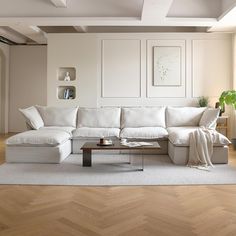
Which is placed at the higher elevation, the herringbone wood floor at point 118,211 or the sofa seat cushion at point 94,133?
the sofa seat cushion at point 94,133

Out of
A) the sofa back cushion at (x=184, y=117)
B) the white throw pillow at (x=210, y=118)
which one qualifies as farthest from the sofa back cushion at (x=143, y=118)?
the white throw pillow at (x=210, y=118)

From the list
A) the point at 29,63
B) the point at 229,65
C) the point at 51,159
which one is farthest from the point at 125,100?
the point at 29,63

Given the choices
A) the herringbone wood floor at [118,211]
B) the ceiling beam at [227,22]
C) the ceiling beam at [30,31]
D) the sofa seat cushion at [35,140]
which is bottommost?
the herringbone wood floor at [118,211]

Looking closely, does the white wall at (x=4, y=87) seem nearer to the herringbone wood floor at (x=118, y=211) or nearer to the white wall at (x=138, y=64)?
the white wall at (x=138, y=64)

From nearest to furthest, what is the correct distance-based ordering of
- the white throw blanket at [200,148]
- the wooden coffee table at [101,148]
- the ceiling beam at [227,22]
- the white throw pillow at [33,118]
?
the wooden coffee table at [101,148] < the white throw blanket at [200,148] < the white throw pillow at [33,118] < the ceiling beam at [227,22]

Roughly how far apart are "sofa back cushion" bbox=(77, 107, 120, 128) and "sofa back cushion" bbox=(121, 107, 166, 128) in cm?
16

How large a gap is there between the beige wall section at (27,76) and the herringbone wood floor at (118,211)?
6792 mm

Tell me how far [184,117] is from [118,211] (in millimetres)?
3841

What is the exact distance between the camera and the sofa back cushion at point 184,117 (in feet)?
20.5

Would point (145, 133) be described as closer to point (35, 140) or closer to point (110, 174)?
point (110, 174)

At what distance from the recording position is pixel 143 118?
20.5 ft

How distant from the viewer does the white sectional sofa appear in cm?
489

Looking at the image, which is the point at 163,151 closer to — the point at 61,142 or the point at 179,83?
the point at 61,142

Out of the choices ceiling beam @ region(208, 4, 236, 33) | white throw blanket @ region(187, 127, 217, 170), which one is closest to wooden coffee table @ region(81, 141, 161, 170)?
white throw blanket @ region(187, 127, 217, 170)
